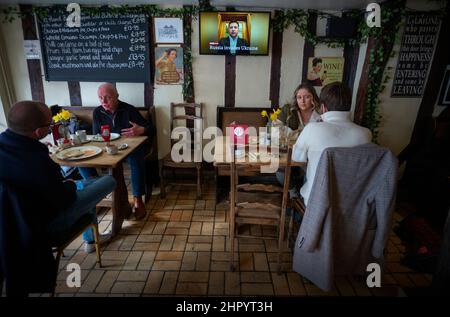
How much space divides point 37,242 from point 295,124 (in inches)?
91.7

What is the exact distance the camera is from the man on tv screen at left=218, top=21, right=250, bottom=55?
128 inches

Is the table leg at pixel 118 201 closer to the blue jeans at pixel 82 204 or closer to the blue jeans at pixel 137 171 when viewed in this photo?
the blue jeans at pixel 137 171

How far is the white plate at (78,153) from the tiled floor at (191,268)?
0.82 m

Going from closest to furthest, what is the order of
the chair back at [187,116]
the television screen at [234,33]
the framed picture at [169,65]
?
the television screen at [234,33] < the framed picture at [169,65] < the chair back at [187,116]

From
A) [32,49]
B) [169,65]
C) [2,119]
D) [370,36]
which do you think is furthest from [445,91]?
[2,119]

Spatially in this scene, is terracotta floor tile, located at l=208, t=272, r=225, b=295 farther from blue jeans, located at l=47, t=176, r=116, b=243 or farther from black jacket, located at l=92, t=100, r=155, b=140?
black jacket, located at l=92, t=100, r=155, b=140

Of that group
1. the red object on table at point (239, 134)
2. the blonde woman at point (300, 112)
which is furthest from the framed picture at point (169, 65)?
the red object on table at point (239, 134)

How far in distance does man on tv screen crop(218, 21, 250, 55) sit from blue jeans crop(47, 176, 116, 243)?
2.20 m

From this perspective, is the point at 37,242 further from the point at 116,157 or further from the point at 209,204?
the point at 209,204

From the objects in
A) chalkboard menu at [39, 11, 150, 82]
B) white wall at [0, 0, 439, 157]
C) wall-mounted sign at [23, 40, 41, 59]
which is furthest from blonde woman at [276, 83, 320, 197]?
wall-mounted sign at [23, 40, 41, 59]

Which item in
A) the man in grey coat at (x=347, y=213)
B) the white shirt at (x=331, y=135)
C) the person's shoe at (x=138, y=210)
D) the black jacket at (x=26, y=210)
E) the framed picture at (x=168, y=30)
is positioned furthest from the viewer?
the framed picture at (x=168, y=30)

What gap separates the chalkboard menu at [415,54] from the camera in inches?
119

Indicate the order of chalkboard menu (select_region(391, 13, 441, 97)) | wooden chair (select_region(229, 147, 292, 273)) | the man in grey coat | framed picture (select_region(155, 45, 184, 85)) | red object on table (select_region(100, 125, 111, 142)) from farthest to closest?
framed picture (select_region(155, 45, 184, 85)) < chalkboard menu (select_region(391, 13, 441, 97)) < red object on table (select_region(100, 125, 111, 142)) < wooden chair (select_region(229, 147, 292, 273)) < the man in grey coat
